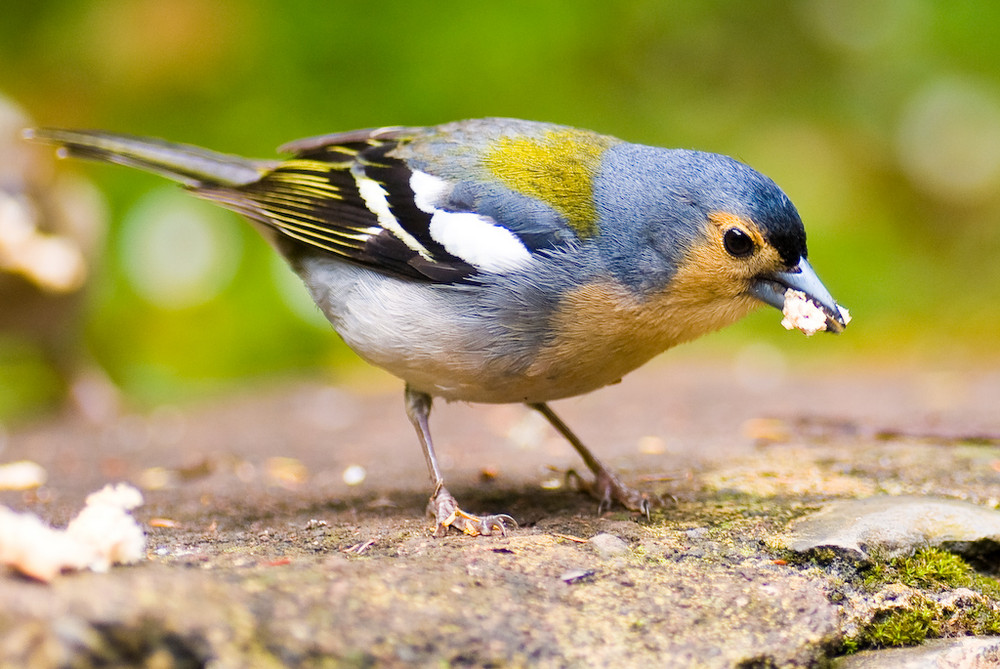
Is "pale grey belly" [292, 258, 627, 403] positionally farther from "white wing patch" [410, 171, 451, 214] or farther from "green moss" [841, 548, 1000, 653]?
"green moss" [841, 548, 1000, 653]

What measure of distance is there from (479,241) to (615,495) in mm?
965

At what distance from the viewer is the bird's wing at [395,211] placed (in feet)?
10.2

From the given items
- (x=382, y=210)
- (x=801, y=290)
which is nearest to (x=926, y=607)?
(x=801, y=290)

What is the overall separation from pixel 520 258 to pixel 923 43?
244 inches

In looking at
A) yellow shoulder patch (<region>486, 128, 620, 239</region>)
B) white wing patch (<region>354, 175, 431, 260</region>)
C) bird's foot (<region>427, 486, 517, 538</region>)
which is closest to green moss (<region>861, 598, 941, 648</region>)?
bird's foot (<region>427, 486, 517, 538</region>)

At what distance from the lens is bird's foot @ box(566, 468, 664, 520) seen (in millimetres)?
3229

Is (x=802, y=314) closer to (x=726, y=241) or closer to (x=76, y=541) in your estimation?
(x=726, y=241)

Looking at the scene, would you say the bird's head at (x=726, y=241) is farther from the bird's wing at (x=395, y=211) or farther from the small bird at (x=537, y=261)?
the bird's wing at (x=395, y=211)

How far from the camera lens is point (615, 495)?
336 cm

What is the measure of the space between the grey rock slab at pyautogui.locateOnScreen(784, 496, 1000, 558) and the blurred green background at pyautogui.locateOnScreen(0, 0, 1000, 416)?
442 centimetres

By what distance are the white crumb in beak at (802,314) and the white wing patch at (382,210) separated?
1.12m

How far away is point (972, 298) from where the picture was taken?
7.82 metres

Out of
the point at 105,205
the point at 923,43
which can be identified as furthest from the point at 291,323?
the point at 923,43

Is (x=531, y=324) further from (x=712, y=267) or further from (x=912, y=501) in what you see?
(x=912, y=501)
